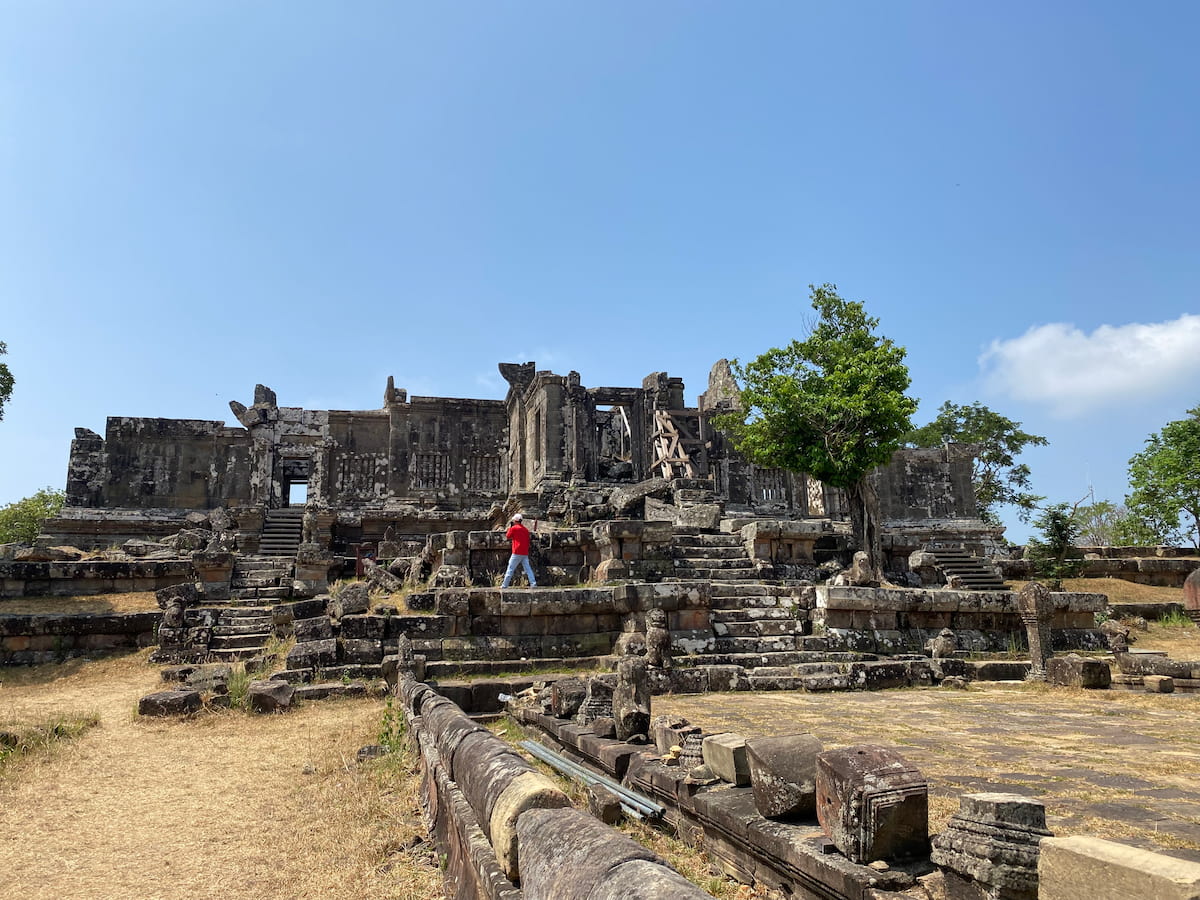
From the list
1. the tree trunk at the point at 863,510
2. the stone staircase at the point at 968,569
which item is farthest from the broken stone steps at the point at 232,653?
the stone staircase at the point at 968,569

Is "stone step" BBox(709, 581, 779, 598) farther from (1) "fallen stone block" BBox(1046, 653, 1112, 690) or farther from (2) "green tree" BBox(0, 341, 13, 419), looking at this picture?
(2) "green tree" BBox(0, 341, 13, 419)

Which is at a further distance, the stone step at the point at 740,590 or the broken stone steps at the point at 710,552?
the broken stone steps at the point at 710,552

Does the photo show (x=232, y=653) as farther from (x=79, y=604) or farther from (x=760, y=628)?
(x=760, y=628)

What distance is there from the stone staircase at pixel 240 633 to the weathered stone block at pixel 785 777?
10.5m

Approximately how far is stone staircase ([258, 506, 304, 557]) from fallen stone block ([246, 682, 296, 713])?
44.2ft

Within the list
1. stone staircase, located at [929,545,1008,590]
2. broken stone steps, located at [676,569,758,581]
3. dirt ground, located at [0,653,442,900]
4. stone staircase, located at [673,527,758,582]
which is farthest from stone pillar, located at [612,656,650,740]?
stone staircase, located at [929,545,1008,590]

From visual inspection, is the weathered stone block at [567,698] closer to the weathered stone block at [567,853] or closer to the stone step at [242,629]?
the weathered stone block at [567,853]

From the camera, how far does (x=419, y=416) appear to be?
102 ft

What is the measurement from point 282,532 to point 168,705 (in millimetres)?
16099

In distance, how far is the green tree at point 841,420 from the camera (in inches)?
723

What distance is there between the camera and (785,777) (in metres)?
3.50

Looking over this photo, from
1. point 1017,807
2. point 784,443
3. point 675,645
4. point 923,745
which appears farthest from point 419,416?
point 1017,807

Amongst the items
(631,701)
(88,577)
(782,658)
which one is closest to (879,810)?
(631,701)

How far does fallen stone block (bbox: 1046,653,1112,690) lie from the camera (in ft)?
28.9
